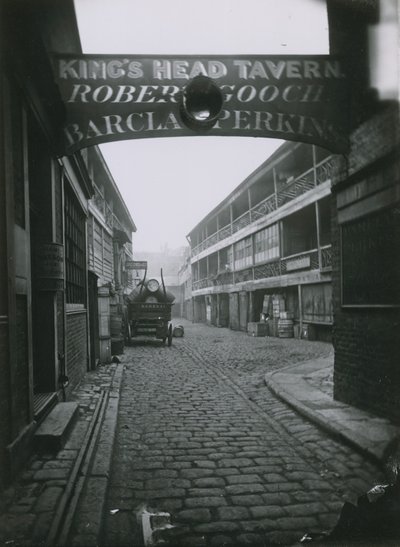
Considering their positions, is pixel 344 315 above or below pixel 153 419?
above

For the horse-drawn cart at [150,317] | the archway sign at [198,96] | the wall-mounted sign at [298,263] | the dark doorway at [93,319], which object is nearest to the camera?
the archway sign at [198,96]

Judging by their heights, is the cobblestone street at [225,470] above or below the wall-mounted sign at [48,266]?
below

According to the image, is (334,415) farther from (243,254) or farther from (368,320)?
(243,254)

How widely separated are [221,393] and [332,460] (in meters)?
3.16

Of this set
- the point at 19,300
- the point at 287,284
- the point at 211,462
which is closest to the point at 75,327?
the point at 19,300

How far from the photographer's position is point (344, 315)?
226 inches

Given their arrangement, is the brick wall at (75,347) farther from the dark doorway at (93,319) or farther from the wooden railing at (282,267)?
Answer: the wooden railing at (282,267)

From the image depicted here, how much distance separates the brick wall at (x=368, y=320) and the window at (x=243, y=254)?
57.1ft

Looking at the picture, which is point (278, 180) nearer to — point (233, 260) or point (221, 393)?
point (233, 260)

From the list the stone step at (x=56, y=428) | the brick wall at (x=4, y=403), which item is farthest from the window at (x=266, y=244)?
the brick wall at (x=4, y=403)

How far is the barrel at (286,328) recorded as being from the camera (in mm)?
17703

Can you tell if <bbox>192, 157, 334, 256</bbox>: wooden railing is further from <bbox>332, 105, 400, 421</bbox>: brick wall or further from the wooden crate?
<bbox>332, 105, 400, 421</bbox>: brick wall

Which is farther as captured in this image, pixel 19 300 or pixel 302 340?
pixel 302 340

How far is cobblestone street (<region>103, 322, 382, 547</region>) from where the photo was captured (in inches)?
116
